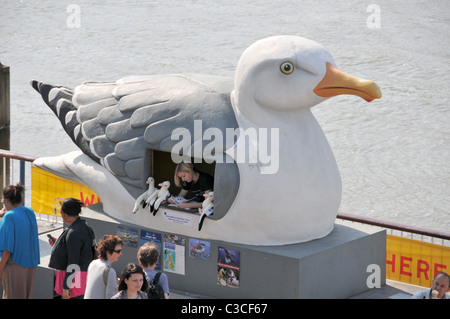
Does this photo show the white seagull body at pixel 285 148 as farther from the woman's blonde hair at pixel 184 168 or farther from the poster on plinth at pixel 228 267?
the woman's blonde hair at pixel 184 168

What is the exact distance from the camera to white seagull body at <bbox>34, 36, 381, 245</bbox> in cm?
741

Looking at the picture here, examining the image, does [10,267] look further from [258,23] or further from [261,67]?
[258,23]

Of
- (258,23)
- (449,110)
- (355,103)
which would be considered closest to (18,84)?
(258,23)

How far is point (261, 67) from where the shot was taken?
24.6 feet

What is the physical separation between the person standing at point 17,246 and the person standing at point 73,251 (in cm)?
22

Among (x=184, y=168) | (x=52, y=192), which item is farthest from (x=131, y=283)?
(x=52, y=192)

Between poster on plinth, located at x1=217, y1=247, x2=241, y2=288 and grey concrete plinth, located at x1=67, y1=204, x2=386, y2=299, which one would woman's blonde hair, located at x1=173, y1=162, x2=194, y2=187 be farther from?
poster on plinth, located at x1=217, y1=247, x2=241, y2=288

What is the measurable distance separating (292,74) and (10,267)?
301 cm

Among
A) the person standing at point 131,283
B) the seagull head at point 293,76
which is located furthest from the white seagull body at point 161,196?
the person standing at point 131,283

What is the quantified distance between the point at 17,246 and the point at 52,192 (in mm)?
3739

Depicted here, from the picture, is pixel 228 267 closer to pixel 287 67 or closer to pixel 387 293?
pixel 387 293

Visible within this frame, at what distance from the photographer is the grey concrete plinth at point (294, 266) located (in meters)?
7.51

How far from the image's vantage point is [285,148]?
760 centimetres

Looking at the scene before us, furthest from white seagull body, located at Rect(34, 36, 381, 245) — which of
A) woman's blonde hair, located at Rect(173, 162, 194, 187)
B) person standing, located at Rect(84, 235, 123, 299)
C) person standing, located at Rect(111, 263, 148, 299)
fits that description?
person standing, located at Rect(111, 263, 148, 299)
